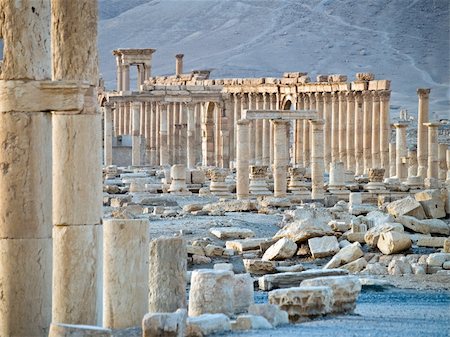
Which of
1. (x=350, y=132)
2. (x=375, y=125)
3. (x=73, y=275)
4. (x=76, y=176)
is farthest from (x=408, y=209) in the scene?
(x=350, y=132)

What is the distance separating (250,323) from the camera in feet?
56.6

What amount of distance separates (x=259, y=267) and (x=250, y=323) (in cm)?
791

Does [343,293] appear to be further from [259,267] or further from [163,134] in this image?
[163,134]

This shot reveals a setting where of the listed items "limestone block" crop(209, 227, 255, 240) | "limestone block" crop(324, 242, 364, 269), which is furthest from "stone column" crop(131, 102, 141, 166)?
"limestone block" crop(324, 242, 364, 269)

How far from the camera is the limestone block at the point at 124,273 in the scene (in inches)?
694

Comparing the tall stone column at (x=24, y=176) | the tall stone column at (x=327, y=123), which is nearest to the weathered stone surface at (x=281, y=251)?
the tall stone column at (x=24, y=176)

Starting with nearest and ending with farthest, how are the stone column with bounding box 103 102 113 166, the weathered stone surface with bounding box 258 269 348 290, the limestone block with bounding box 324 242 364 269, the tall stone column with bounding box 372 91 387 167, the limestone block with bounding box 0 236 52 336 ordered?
1. the limestone block with bounding box 0 236 52 336
2. the weathered stone surface with bounding box 258 269 348 290
3. the limestone block with bounding box 324 242 364 269
4. the tall stone column with bounding box 372 91 387 167
5. the stone column with bounding box 103 102 113 166

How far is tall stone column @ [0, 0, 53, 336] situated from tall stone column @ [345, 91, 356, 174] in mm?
47680

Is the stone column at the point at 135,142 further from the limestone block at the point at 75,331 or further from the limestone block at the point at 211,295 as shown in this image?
the limestone block at the point at 75,331

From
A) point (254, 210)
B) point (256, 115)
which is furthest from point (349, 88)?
point (254, 210)

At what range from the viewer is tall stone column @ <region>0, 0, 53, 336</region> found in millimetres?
16234

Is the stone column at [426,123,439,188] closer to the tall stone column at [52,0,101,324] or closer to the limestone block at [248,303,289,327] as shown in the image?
the limestone block at [248,303,289,327]

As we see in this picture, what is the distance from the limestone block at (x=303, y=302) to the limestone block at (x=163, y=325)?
2.63 metres

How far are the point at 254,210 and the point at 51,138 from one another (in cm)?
2354
